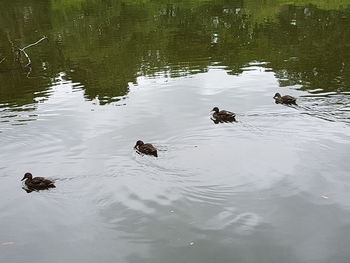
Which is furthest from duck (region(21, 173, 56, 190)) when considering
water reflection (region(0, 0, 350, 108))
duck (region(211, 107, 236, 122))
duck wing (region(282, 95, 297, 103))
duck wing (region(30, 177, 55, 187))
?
duck wing (region(282, 95, 297, 103))

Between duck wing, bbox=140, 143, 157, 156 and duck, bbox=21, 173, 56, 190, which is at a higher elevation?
duck wing, bbox=140, 143, 157, 156

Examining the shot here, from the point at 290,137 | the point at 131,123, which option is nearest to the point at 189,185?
the point at 290,137

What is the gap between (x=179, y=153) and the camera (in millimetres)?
11953

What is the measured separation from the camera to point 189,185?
33.5ft

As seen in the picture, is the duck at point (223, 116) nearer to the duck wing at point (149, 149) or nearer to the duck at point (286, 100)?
the duck at point (286, 100)

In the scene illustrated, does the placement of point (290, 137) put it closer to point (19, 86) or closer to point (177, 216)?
point (177, 216)

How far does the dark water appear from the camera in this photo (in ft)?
27.3

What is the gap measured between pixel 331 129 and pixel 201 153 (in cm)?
412

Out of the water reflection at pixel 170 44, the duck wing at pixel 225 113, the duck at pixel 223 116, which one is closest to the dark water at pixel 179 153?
the water reflection at pixel 170 44

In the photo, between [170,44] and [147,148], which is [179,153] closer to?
[147,148]

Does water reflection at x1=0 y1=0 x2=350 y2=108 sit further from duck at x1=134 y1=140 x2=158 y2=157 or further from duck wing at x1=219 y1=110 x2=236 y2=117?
duck at x1=134 y1=140 x2=158 y2=157

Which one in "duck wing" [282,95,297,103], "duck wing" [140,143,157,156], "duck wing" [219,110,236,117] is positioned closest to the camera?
"duck wing" [140,143,157,156]

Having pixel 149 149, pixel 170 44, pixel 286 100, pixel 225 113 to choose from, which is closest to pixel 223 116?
pixel 225 113

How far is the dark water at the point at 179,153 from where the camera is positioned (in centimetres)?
831
